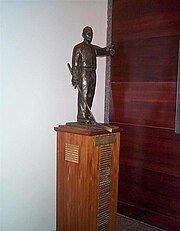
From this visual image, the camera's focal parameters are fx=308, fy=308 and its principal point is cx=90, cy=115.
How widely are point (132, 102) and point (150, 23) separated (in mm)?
694

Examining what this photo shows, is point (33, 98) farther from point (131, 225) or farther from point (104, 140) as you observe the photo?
point (131, 225)

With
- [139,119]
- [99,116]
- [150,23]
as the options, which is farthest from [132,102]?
[150,23]

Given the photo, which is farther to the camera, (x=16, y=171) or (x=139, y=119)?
(x=139, y=119)

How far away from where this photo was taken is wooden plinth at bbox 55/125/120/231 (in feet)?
6.69

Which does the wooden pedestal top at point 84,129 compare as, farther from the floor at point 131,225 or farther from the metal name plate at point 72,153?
the floor at point 131,225

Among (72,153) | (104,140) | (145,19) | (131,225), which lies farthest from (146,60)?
(131,225)

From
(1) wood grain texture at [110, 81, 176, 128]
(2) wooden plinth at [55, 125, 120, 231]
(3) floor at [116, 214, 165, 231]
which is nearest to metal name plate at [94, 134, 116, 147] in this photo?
(2) wooden plinth at [55, 125, 120, 231]

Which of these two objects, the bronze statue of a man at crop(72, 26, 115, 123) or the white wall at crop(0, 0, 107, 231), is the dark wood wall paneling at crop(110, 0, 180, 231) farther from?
the bronze statue of a man at crop(72, 26, 115, 123)

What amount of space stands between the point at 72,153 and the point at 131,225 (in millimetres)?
1045

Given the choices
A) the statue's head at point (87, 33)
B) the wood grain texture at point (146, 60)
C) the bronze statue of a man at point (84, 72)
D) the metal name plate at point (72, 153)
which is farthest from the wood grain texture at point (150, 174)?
the statue's head at point (87, 33)

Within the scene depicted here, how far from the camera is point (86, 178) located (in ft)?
6.70

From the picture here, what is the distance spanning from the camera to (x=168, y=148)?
8.30 ft

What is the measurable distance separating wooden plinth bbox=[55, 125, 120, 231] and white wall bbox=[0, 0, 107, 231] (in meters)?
0.46

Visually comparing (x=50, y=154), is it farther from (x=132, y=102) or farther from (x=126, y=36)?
(x=126, y=36)
